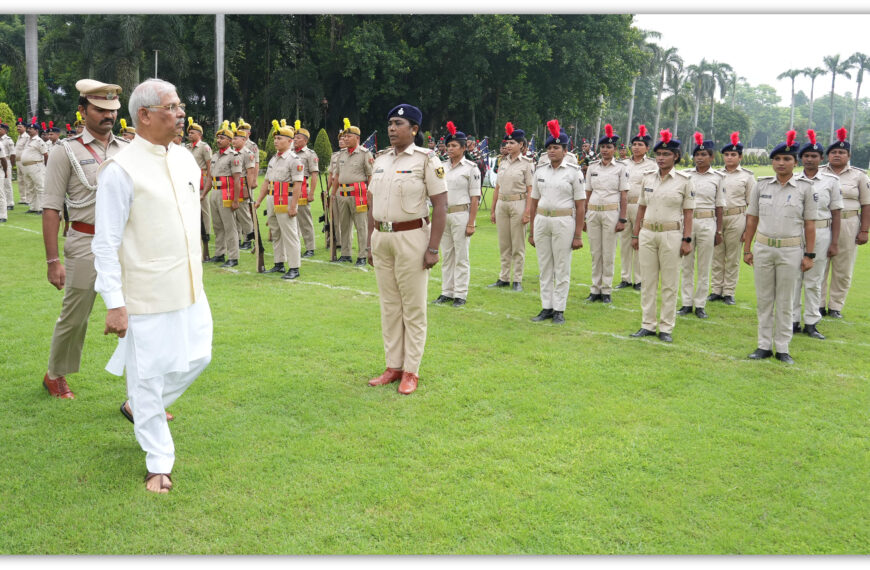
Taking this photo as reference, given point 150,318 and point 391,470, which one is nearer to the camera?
point 150,318

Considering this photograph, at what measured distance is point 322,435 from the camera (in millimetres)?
4566

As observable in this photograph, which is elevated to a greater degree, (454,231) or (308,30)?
(308,30)

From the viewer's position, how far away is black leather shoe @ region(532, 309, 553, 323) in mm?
7918

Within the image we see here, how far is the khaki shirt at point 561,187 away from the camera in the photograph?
25.7ft

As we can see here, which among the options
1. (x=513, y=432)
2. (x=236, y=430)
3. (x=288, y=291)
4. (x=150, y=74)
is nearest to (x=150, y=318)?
(x=236, y=430)

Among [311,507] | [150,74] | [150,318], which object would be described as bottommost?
[311,507]

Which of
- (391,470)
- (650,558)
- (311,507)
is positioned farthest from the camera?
(391,470)

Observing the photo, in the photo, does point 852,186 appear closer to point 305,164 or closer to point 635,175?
point 635,175

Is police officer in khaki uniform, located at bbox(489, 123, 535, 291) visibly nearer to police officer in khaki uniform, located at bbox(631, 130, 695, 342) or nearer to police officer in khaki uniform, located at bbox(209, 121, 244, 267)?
police officer in khaki uniform, located at bbox(631, 130, 695, 342)

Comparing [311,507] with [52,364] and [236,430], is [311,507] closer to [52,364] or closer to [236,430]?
[236,430]

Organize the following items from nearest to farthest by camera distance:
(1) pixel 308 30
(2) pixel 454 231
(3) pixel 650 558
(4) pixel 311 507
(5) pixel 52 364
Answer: (3) pixel 650 558, (4) pixel 311 507, (5) pixel 52 364, (2) pixel 454 231, (1) pixel 308 30

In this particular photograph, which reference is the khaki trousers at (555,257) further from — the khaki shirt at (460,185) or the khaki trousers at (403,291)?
the khaki trousers at (403,291)

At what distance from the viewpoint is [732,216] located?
363 inches

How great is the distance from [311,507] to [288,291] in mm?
5801
